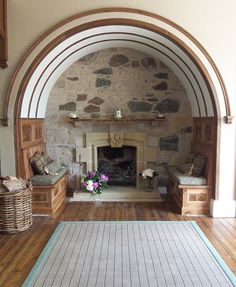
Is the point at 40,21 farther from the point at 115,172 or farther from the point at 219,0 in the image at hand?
the point at 115,172

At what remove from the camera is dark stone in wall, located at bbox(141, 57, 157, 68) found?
5.26 m

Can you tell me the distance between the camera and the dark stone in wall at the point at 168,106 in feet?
17.5

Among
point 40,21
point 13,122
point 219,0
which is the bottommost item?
point 13,122

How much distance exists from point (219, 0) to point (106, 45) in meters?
1.99

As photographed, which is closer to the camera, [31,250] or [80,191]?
[31,250]

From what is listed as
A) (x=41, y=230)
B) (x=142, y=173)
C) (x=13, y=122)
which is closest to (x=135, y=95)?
(x=142, y=173)

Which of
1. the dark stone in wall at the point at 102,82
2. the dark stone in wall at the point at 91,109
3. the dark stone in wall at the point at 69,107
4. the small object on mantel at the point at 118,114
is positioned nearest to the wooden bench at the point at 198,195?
the small object on mantel at the point at 118,114

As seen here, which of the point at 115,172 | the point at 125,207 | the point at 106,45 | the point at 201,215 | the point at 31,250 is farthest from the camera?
the point at 115,172

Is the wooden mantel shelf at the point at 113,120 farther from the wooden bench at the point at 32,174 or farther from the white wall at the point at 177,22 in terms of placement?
the white wall at the point at 177,22

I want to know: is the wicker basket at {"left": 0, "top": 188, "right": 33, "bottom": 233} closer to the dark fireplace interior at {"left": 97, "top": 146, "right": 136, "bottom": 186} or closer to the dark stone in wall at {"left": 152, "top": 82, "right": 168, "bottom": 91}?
the dark fireplace interior at {"left": 97, "top": 146, "right": 136, "bottom": 186}

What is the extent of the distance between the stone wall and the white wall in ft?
4.28

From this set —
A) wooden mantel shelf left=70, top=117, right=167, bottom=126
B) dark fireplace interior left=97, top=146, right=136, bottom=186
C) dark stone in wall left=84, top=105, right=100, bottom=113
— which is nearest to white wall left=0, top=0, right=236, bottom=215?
wooden mantel shelf left=70, top=117, right=167, bottom=126

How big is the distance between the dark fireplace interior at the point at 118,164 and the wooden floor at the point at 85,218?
866mm

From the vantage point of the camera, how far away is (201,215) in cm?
428
